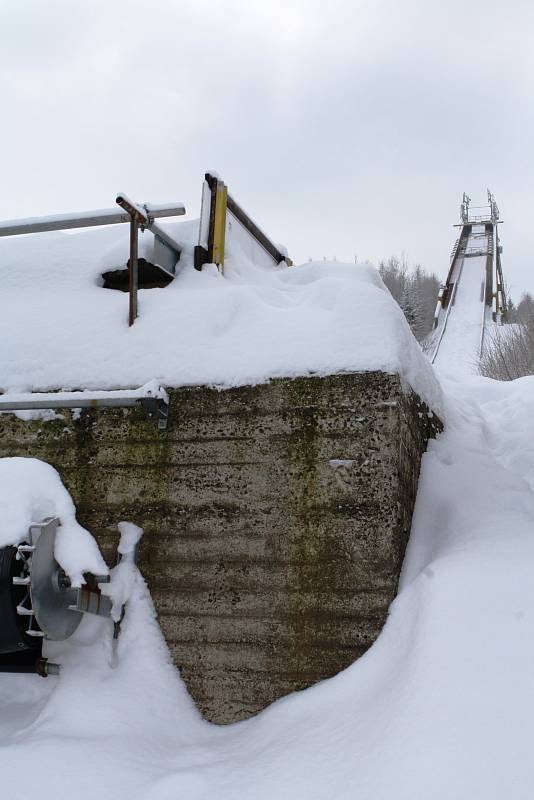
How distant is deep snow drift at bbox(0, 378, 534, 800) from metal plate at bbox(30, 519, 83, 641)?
22 cm

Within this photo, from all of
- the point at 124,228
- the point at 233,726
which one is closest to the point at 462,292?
the point at 124,228

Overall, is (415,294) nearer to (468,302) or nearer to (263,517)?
(468,302)

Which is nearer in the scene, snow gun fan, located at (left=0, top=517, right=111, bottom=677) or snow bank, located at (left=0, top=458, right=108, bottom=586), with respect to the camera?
snow gun fan, located at (left=0, top=517, right=111, bottom=677)

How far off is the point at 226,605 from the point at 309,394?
1.21 metres

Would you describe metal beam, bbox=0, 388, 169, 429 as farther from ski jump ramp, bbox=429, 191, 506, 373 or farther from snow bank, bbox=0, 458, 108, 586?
ski jump ramp, bbox=429, 191, 506, 373

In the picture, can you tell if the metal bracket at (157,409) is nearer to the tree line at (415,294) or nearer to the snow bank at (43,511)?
the snow bank at (43,511)

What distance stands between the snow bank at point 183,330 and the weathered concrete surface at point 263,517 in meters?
0.15

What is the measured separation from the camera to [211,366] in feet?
12.0

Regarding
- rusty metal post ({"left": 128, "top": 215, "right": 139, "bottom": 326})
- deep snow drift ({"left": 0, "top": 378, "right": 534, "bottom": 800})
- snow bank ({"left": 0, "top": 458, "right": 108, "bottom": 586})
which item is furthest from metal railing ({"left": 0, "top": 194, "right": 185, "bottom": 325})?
deep snow drift ({"left": 0, "top": 378, "right": 534, "bottom": 800})

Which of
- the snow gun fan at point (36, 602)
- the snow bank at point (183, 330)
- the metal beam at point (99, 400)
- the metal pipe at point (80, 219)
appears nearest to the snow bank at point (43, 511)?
the snow gun fan at point (36, 602)

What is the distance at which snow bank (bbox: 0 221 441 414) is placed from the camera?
3.58 meters

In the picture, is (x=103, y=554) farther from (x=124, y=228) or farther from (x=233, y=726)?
(x=124, y=228)

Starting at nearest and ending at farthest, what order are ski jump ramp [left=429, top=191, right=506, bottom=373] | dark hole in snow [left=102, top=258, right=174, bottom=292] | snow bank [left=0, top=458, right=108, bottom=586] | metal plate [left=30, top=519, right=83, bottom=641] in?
metal plate [left=30, top=519, right=83, bottom=641] < snow bank [left=0, top=458, right=108, bottom=586] < dark hole in snow [left=102, top=258, right=174, bottom=292] < ski jump ramp [left=429, top=191, right=506, bottom=373]

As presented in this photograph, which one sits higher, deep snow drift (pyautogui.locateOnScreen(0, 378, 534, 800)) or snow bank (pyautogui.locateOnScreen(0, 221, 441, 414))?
snow bank (pyautogui.locateOnScreen(0, 221, 441, 414))
